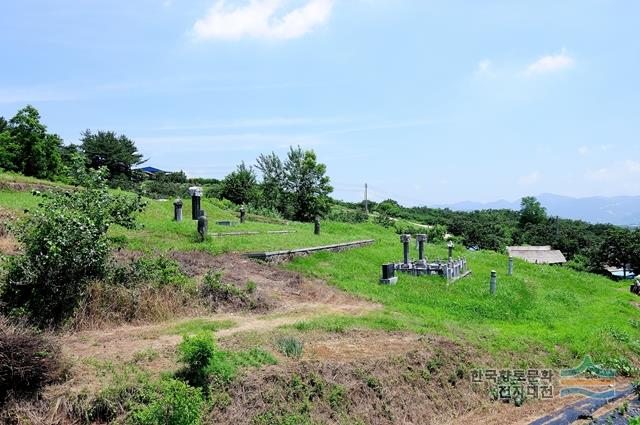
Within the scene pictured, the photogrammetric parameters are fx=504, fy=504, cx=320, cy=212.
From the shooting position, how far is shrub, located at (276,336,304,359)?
10.2 meters

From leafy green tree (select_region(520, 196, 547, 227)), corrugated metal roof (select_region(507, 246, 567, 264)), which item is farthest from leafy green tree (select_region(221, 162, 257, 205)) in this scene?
leafy green tree (select_region(520, 196, 547, 227))

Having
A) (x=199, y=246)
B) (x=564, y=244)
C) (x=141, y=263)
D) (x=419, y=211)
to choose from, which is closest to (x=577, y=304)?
(x=199, y=246)

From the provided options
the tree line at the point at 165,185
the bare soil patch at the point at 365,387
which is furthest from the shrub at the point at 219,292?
the tree line at the point at 165,185

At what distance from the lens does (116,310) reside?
463 inches

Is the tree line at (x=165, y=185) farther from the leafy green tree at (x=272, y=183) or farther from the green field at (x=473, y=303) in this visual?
the green field at (x=473, y=303)

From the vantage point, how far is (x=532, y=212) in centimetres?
7219

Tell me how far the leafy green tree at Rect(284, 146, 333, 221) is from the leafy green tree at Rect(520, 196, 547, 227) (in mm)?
39887

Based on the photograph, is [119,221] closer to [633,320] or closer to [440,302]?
[440,302]

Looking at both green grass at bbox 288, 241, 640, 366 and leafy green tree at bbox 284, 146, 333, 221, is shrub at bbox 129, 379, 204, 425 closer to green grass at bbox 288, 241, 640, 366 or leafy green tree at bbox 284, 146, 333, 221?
green grass at bbox 288, 241, 640, 366

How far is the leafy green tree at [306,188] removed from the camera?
1673 inches

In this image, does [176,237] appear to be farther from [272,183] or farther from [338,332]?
[272,183]

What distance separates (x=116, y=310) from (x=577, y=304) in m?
17.5

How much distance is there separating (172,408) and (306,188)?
36367mm

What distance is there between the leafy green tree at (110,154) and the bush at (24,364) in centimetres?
4483
